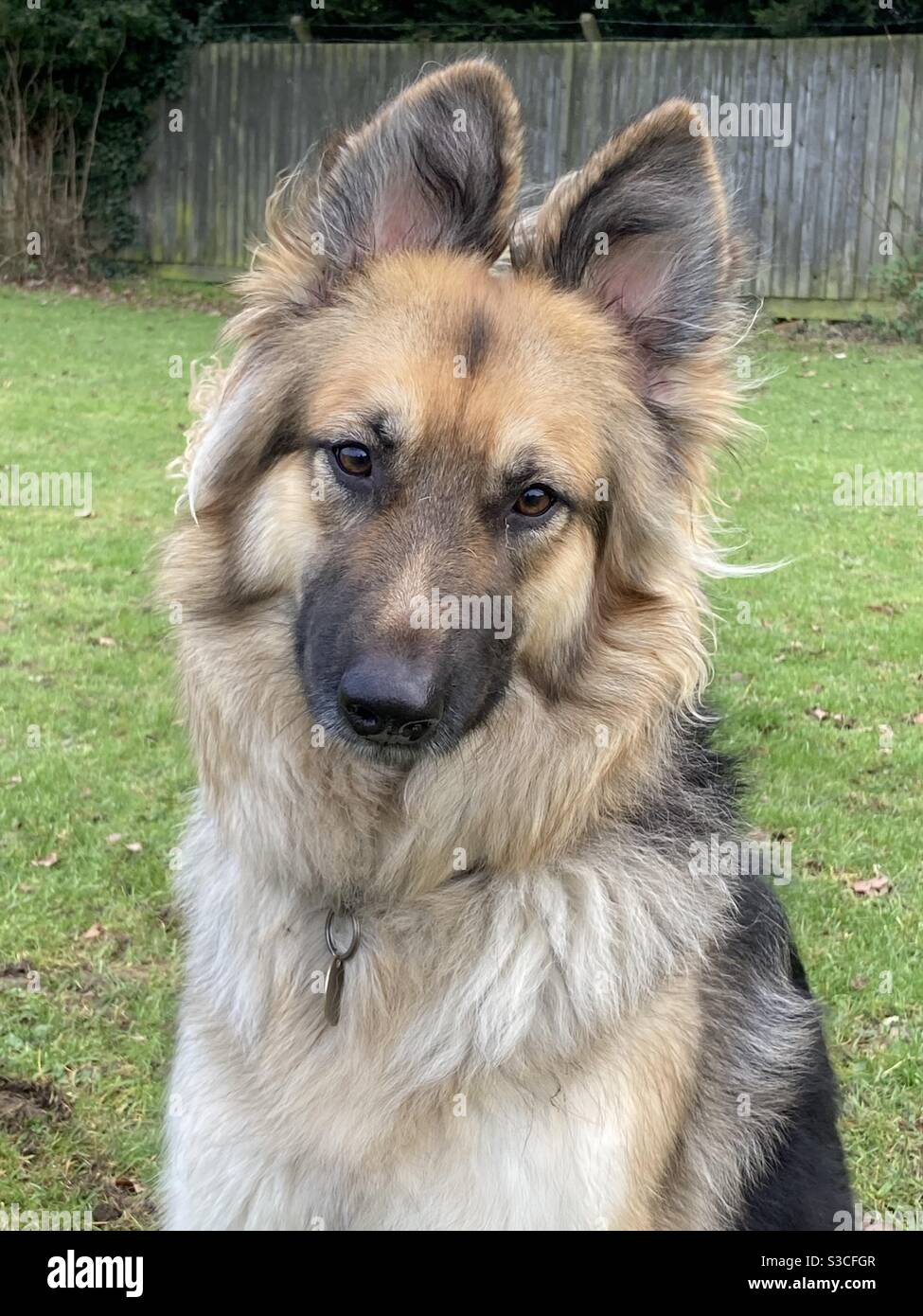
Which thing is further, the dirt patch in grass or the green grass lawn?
the green grass lawn

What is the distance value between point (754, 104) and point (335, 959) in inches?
646

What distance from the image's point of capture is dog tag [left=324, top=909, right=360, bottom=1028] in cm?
270

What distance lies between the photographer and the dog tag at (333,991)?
8.83 ft

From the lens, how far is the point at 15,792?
5.46 meters

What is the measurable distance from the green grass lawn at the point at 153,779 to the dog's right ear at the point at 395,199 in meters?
0.92

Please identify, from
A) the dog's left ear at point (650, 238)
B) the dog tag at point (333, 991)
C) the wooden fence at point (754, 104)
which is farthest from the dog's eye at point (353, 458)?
the wooden fence at point (754, 104)

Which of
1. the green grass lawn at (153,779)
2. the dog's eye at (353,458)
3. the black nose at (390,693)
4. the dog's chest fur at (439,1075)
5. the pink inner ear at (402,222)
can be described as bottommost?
the green grass lawn at (153,779)

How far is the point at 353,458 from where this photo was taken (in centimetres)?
273

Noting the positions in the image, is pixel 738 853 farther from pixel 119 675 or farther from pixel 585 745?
pixel 119 675

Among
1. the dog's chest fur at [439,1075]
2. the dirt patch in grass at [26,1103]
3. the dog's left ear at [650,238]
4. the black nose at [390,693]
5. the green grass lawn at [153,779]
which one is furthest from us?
the green grass lawn at [153,779]

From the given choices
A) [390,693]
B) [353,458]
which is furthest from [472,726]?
[353,458]

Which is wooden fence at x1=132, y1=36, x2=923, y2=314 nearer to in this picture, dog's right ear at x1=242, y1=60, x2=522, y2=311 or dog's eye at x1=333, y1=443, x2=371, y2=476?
dog's right ear at x1=242, y1=60, x2=522, y2=311

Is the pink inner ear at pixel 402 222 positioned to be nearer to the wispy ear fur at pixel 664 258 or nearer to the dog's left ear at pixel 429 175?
the dog's left ear at pixel 429 175

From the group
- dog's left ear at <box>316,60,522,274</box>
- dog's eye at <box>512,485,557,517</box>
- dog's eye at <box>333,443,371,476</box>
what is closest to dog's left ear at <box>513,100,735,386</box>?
dog's left ear at <box>316,60,522,274</box>
